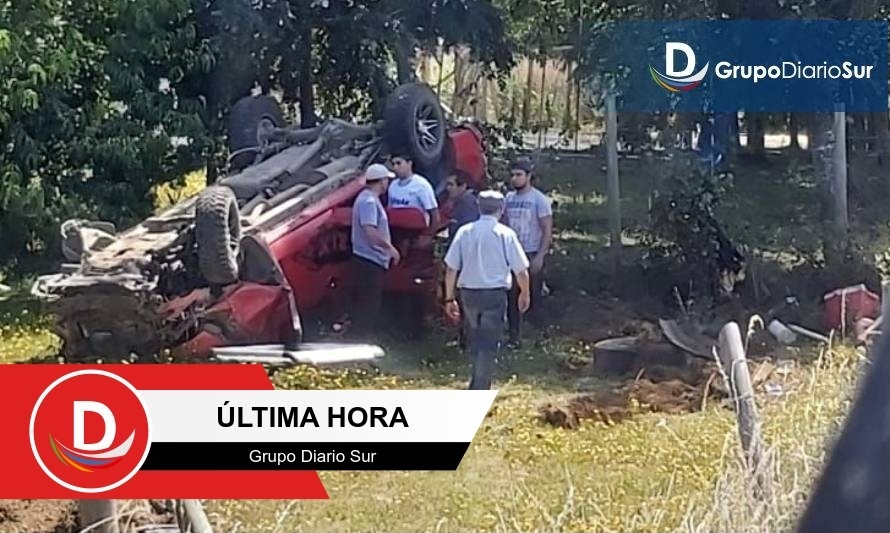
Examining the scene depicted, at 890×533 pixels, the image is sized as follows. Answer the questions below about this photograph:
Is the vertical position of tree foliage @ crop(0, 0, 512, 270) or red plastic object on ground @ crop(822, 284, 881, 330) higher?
tree foliage @ crop(0, 0, 512, 270)

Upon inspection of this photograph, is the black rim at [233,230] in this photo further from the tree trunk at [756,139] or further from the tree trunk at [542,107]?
the tree trunk at [756,139]

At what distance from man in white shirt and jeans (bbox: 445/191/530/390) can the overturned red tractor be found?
6 centimetres

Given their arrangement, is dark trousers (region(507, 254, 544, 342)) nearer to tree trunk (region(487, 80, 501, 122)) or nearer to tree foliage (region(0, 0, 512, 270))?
tree trunk (region(487, 80, 501, 122))

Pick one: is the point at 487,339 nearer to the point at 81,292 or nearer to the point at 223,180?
the point at 223,180

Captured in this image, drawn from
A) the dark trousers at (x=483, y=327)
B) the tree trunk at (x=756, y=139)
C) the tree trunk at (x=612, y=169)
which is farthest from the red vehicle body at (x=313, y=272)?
the tree trunk at (x=756, y=139)

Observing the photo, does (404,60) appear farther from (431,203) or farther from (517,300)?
(517,300)

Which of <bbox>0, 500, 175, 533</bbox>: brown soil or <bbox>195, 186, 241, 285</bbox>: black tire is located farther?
<bbox>0, 500, 175, 533</bbox>: brown soil

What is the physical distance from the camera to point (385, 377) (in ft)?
9.73

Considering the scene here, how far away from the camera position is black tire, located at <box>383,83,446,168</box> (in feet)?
9.70

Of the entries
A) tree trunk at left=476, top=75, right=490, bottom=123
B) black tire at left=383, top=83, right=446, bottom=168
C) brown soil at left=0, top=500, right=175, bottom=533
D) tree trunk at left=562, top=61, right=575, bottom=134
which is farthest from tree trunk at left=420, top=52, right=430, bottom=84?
brown soil at left=0, top=500, right=175, bottom=533

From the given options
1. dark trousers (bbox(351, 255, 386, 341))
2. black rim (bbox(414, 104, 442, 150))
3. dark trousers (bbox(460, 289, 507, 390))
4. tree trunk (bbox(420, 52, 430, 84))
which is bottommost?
dark trousers (bbox(460, 289, 507, 390))

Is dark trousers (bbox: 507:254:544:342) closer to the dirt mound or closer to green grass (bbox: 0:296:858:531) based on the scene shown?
green grass (bbox: 0:296:858:531)

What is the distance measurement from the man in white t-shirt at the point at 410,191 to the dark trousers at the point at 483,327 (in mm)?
208

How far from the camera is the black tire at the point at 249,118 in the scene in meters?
2.97
